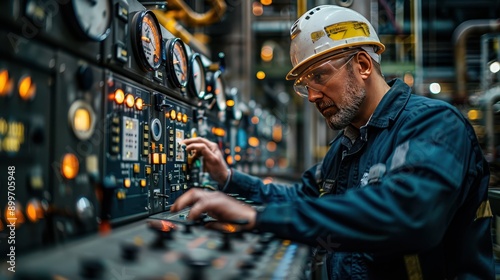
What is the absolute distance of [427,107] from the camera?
4.32ft

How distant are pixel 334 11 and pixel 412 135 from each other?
0.59 metres

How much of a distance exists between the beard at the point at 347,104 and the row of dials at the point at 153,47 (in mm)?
549

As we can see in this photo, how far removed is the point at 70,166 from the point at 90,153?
0.08 m

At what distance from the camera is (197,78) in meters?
2.01

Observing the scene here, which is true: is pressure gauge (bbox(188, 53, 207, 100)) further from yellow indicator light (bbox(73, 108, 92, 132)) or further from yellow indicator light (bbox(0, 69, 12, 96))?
yellow indicator light (bbox(0, 69, 12, 96))

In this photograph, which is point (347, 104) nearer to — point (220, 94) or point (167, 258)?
point (167, 258)

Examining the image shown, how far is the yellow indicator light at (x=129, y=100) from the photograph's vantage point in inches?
48.2

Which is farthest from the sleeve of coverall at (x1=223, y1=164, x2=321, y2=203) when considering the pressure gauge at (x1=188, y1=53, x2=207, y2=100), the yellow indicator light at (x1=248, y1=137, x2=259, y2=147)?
the yellow indicator light at (x1=248, y1=137, x2=259, y2=147)

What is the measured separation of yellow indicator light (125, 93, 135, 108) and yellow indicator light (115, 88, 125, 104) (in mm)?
22

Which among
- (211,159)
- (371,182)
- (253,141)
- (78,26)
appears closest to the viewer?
(78,26)

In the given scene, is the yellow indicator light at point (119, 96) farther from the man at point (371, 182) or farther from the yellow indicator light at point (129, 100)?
the man at point (371, 182)

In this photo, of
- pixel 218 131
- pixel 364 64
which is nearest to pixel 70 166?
pixel 364 64

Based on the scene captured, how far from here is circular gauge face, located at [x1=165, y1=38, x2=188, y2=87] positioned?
1593mm

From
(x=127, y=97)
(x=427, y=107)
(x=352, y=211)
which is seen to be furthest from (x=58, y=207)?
(x=427, y=107)
